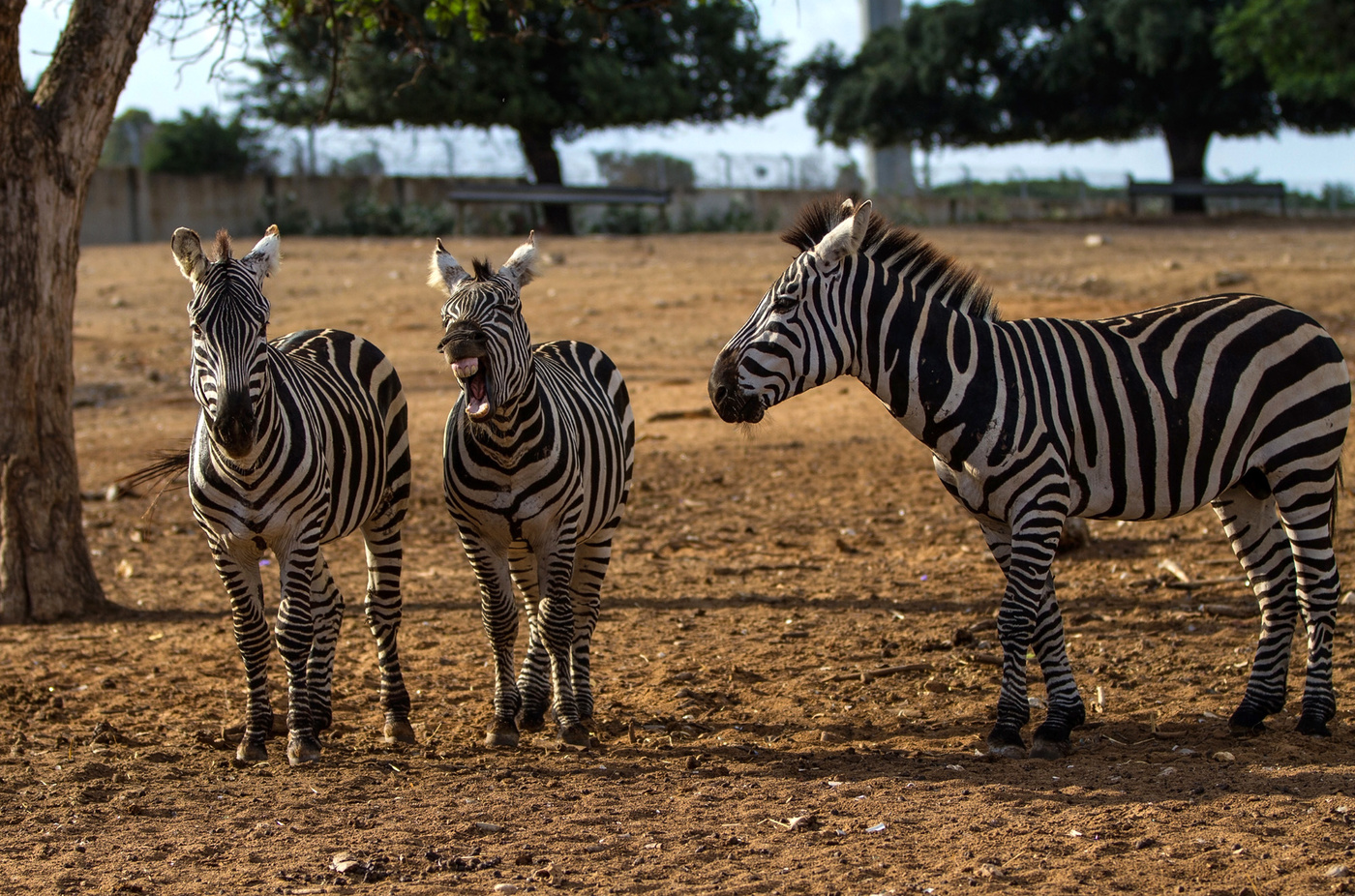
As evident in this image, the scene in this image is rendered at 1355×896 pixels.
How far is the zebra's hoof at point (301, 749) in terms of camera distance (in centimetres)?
534

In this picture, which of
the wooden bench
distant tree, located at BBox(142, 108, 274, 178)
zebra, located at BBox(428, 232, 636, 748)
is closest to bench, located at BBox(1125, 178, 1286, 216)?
the wooden bench

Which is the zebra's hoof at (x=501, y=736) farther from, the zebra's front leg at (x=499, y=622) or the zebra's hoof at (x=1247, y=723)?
the zebra's hoof at (x=1247, y=723)

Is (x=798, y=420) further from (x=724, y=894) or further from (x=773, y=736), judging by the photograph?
(x=724, y=894)

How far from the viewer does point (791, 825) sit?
4.49 m

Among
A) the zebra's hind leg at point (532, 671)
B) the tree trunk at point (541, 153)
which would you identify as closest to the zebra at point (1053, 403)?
the zebra's hind leg at point (532, 671)

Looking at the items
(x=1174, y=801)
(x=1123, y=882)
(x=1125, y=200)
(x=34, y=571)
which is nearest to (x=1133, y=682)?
(x=1174, y=801)

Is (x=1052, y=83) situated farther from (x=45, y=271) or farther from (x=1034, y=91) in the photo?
(x=45, y=271)

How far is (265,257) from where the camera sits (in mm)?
5367

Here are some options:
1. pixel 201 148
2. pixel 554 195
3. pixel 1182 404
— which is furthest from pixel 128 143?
pixel 1182 404

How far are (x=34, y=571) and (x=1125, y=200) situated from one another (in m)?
36.5

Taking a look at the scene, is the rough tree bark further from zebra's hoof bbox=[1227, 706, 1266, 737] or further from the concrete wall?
the concrete wall

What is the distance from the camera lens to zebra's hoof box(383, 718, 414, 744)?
228 inches

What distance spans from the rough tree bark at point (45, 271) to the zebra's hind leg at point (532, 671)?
11.7 ft

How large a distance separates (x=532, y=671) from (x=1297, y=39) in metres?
28.1
